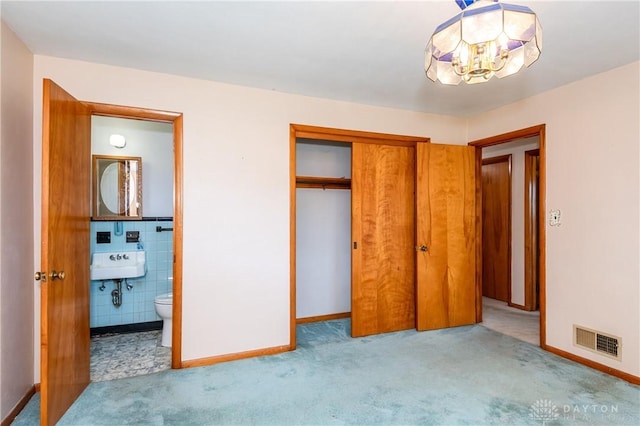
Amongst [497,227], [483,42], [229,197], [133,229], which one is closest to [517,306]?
[497,227]

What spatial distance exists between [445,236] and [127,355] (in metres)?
3.33

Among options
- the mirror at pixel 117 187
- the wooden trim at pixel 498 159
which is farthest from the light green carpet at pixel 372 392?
the wooden trim at pixel 498 159

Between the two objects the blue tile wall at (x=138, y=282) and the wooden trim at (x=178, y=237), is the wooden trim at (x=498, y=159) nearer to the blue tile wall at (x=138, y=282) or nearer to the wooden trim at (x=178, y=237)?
the wooden trim at (x=178, y=237)

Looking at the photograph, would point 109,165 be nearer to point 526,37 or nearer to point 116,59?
point 116,59

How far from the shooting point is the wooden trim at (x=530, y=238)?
4438mm

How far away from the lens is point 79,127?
90.4 inches

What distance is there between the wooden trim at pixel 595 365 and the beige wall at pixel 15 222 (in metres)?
4.07

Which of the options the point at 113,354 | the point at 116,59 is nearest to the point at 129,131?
the point at 116,59

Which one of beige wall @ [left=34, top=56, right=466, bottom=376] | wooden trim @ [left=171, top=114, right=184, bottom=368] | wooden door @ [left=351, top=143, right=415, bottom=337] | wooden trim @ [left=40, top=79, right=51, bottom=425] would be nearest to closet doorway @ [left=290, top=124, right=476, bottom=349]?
wooden door @ [left=351, top=143, right=415, bottom=337]

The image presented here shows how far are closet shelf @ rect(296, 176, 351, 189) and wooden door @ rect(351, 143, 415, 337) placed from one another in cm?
58

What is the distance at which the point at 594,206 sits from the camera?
2.73 m

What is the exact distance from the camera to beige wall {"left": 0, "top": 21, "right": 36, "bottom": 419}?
1.95 m

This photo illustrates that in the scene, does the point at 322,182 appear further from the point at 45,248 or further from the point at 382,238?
the point at 45,248

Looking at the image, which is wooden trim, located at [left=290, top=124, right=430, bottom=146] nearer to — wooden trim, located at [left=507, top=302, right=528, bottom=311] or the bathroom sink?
the bathroom sink
